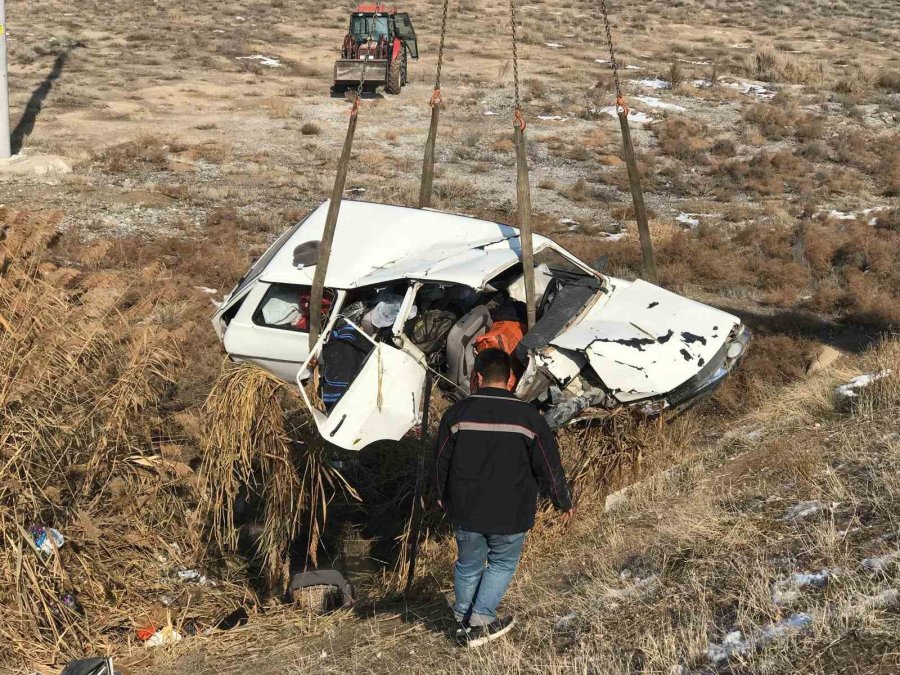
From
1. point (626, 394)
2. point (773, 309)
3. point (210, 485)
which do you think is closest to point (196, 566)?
point (210, 485)

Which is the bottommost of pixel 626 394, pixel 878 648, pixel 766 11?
pixel 766 11

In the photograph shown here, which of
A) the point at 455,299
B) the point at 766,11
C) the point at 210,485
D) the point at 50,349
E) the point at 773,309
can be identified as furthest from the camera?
the point at 766,11

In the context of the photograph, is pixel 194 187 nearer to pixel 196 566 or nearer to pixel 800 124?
pixel 196 566

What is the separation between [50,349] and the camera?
20.4 ft

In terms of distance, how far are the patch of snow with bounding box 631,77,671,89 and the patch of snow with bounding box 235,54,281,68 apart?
11.9m

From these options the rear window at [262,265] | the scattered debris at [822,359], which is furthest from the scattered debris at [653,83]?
Answer: the rear window at [262,265]

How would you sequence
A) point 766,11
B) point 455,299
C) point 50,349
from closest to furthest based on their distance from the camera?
point 50,349 < point 455,299 < point 766,11

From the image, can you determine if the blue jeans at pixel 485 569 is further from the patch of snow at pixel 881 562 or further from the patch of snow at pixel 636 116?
the patch of snow at pixel 636 116

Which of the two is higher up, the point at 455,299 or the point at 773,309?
the point at 455,299

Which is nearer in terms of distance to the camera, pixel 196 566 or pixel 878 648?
pixel 878 648

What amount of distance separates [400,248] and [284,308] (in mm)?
1066

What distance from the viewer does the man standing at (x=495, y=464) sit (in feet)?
14.1

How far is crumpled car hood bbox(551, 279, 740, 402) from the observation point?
630 cm

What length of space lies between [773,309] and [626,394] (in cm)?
673
